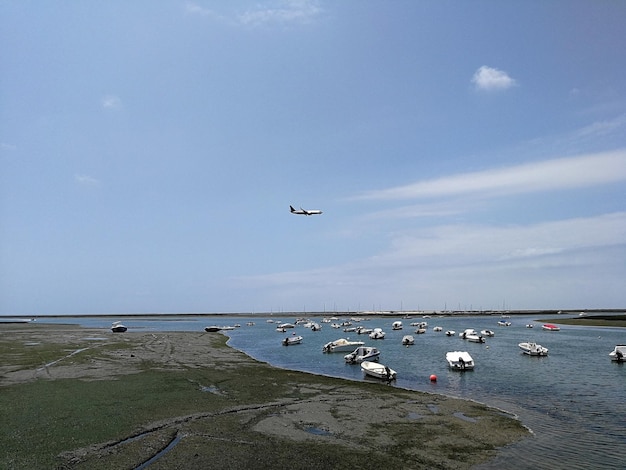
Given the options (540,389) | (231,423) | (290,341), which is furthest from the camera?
(290,341)

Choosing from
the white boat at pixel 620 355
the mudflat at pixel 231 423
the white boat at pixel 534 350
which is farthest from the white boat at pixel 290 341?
the white boat at pixel 620 355

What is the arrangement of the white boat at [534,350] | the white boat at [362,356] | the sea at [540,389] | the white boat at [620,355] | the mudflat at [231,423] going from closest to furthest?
1. the mudflat at [231,423]
2. the sea at [540,389]
3. the white boat at [362,356]
4. the white boat at [620,355]
5. the white boat at [534,350]

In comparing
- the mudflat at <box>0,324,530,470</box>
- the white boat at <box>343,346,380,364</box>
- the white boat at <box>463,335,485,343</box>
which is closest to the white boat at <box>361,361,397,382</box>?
the mudflat at <box>0,324,530,470</box>

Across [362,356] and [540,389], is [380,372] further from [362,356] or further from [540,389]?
[540,389]

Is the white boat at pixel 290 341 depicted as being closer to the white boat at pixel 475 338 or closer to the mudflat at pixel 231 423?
the white boat at pixel 475 338

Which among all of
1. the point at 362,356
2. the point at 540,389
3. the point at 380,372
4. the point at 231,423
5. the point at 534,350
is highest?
the point at 362,356

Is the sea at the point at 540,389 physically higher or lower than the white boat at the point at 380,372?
lower

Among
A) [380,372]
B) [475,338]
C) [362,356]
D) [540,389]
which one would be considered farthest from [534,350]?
[380,372]

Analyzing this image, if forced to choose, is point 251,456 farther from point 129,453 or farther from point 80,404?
point 80,404

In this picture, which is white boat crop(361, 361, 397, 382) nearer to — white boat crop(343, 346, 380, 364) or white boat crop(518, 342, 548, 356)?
white boat crop(343, 346, 380, 364)
